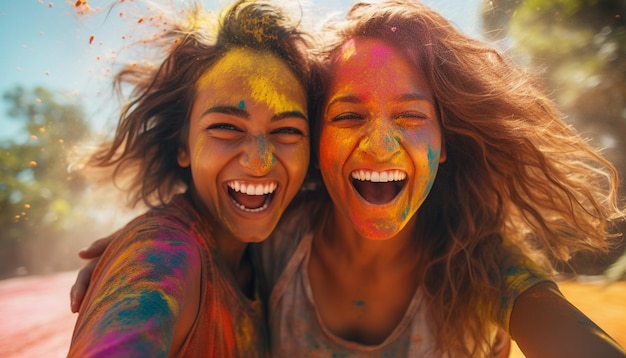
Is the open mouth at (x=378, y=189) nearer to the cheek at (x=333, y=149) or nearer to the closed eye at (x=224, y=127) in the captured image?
the cheek at (x=333, y=149)

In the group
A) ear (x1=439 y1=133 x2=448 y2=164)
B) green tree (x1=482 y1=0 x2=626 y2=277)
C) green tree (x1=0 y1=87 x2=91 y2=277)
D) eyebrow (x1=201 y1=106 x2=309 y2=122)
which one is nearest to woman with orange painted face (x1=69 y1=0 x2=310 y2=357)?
eyebrow (x1=201 y1=106 x2=309 y2=122)

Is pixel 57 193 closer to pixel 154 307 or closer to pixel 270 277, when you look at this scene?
pixel 270 277

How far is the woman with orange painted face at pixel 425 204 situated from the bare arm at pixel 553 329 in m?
0.01

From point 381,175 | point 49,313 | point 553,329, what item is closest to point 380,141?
point 381,175

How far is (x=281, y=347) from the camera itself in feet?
7.65

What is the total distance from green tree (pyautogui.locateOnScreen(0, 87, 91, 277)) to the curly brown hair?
873 millimetres

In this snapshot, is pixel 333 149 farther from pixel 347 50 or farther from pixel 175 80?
pixel 175 80

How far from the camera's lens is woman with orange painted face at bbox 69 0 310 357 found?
1.59 meters

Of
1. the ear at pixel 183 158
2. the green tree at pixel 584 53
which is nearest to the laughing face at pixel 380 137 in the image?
the ear at pixel 183 158

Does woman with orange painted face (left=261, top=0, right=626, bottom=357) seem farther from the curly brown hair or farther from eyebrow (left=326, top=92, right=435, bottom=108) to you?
the curly brown hair

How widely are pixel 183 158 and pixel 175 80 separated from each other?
391mm

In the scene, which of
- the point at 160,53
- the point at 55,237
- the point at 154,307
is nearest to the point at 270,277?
the point at 154,307

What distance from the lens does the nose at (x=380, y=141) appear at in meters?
→ 2.04

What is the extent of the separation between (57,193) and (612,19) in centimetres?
574
